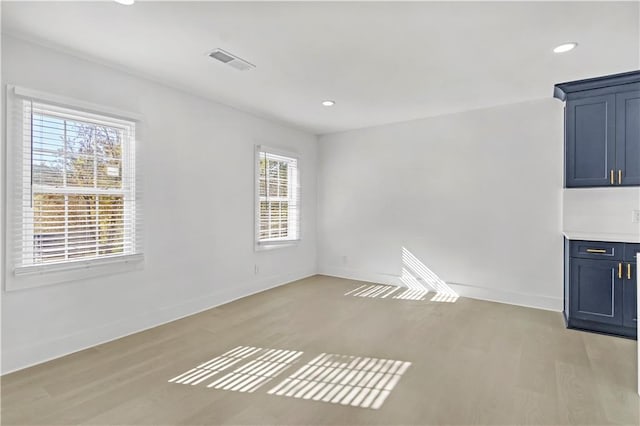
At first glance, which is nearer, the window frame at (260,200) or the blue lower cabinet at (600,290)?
the blue lower cabinet at (600,290)

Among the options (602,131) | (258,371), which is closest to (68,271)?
(258,371)

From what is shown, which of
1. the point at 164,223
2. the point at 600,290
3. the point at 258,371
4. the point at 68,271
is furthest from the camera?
the point at 164,223

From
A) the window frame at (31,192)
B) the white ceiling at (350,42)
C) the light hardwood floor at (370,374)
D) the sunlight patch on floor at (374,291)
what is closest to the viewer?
the light hardwood floor at (370,374)

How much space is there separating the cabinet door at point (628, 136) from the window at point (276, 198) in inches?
166

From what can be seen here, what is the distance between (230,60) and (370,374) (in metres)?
2.99

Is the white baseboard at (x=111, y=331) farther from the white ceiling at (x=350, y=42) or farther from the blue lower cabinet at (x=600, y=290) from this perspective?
the blue lower cabinet at (x=600, y=290)

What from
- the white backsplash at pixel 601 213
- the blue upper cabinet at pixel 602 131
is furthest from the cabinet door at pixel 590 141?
the white backsplash at pixel 601 213

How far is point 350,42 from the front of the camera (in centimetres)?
263

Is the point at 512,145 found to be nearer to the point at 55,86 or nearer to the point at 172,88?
the point at 172,88

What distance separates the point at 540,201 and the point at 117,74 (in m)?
5.09

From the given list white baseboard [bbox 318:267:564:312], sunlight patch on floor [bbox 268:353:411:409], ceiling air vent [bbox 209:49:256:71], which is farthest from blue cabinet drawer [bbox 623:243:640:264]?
ceiling air vent [bbox 209:49:256:71]

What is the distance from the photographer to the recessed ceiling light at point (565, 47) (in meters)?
2.66

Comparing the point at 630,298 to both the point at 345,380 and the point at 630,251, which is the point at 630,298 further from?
the point at 345,380

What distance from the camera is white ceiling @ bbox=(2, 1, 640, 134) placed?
87.6 inches
